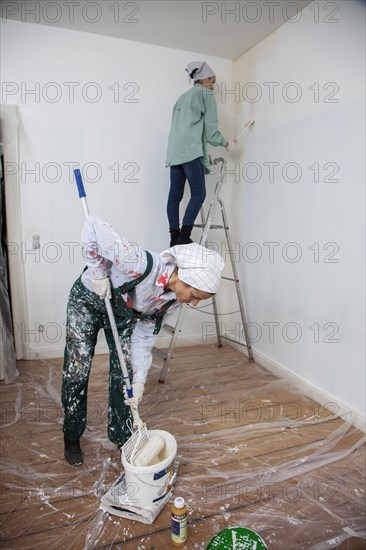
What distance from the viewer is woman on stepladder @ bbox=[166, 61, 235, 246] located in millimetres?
2434

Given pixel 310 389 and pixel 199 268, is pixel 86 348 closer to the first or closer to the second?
pixel 199 268

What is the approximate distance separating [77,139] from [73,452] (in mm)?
2082

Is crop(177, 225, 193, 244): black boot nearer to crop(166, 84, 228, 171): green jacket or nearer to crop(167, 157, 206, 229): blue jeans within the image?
crop(167, 157, 206, 229): blue jeans

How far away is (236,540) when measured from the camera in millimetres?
1235

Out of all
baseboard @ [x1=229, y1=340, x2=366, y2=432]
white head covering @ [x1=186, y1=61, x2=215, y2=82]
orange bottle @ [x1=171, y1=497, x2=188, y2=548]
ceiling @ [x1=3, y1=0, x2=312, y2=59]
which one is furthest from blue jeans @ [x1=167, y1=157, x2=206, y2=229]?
orange bottle @ [x1=171, y1=497, x2=188, y2=548]

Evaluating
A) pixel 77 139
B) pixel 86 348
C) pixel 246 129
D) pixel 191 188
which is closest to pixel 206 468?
pixel 86 348

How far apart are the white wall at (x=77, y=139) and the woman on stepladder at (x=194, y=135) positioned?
399 mm

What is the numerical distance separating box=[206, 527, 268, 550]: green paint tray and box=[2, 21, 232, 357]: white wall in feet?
6.56

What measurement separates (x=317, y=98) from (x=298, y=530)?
224 centimetres

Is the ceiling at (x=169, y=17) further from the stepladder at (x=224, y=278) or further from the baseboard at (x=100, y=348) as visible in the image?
the baseboard at (x=100, y=348)

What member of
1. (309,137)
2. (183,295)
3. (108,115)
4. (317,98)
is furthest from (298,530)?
(108,115)

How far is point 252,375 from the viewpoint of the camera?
2.70m

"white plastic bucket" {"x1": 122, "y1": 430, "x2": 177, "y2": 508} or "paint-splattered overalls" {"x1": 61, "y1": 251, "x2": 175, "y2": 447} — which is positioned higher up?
"paint-splattered overalls" {"x1": 61, "y1": 251, "x2": 175, "y2": 447}

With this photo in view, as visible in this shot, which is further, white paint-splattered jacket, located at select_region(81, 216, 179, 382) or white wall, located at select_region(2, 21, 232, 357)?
white wall, located at select_region(2, 21, 232, 357)
